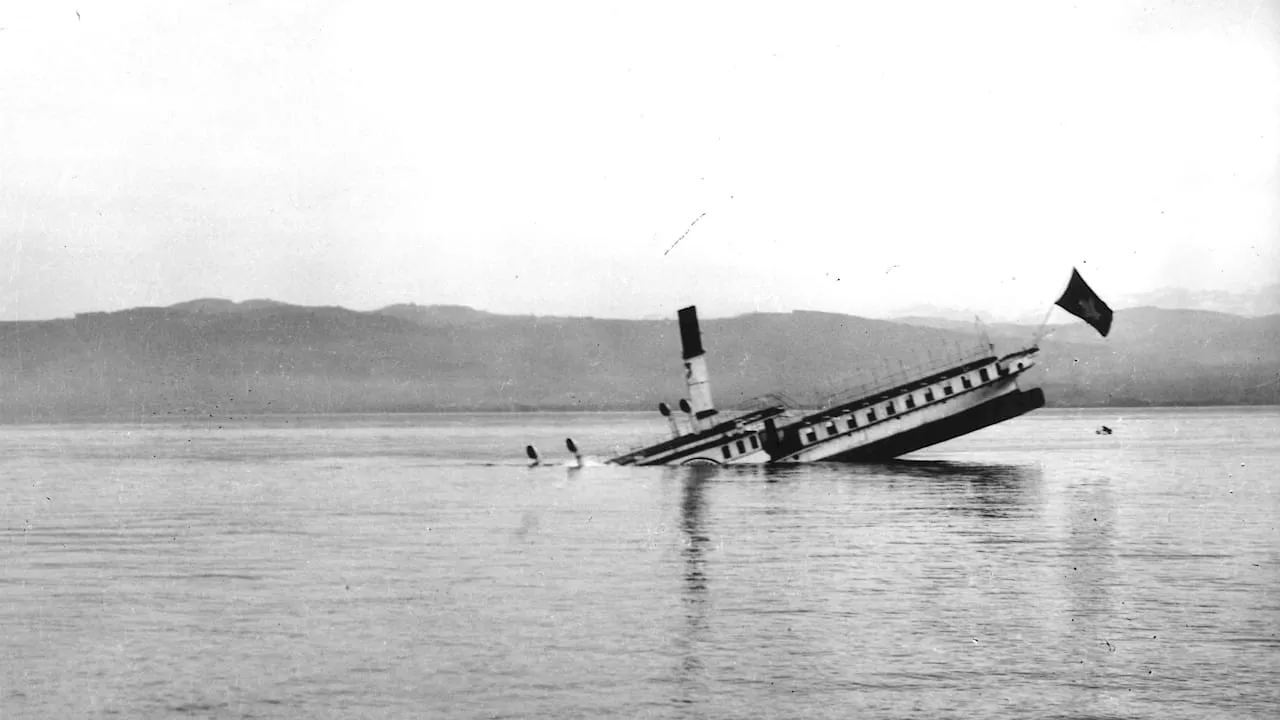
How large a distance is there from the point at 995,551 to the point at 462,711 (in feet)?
74.9

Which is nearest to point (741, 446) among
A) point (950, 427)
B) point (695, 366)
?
point (695, 366)

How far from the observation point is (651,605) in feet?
96.4

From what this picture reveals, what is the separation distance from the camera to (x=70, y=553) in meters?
40.1

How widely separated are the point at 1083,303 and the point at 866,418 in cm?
1243

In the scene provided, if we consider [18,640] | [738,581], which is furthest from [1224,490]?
[18,640]

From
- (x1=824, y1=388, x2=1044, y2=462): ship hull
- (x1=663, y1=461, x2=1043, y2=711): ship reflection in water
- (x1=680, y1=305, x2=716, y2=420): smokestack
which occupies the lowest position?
(x1=663, y1=461, x2=1043, y2=711): ship reflection in water

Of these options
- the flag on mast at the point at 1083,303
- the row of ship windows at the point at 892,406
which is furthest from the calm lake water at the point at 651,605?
the flag on mast at the point at 1083,303

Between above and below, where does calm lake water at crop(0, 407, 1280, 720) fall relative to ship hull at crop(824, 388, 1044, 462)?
below

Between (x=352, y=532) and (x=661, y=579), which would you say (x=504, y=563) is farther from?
(x=352, y=532)

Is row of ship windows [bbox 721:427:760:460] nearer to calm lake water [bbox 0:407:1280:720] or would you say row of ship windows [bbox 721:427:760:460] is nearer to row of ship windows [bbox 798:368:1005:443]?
row of ship windows [bbox 798:368:1005:443]

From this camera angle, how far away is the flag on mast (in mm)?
59938

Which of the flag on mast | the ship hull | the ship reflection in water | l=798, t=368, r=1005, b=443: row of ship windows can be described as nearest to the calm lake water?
the ship reflection in water

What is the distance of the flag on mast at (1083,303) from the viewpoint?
59.9m

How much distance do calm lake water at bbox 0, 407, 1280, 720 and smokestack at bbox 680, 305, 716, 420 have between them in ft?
29.6
